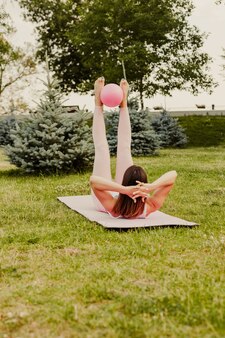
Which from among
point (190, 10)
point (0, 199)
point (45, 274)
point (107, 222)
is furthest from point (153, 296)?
point (190, 10)

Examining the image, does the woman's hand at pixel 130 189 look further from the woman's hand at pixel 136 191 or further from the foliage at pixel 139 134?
the foliage at pixel 139 134

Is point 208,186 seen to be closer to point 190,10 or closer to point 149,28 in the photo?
point 149,28

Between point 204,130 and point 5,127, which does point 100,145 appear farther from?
point 204,130

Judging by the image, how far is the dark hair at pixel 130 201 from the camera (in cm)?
665

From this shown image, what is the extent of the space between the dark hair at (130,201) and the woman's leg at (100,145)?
2.33 feet

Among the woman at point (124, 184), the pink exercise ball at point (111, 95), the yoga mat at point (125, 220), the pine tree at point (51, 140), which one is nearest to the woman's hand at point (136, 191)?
the woman at point (124, 184)

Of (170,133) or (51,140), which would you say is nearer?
(51,140)

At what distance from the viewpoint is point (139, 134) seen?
20156 millimetres

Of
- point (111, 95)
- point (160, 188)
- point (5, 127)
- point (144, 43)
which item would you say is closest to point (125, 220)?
point (160, 188)

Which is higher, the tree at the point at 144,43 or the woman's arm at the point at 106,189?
the tree at the point at 144,43

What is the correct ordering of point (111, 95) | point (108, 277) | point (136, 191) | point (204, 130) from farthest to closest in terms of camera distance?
point (204, 130)
point (111, 95)
point (136, 191)
point (108, 277)

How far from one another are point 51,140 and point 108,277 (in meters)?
8.85

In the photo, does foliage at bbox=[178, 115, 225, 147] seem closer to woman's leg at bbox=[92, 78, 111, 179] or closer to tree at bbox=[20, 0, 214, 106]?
tree at bbox=[20, 0, 214, 106]

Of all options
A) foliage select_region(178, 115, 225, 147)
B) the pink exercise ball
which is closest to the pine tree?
the pink exercise ball
